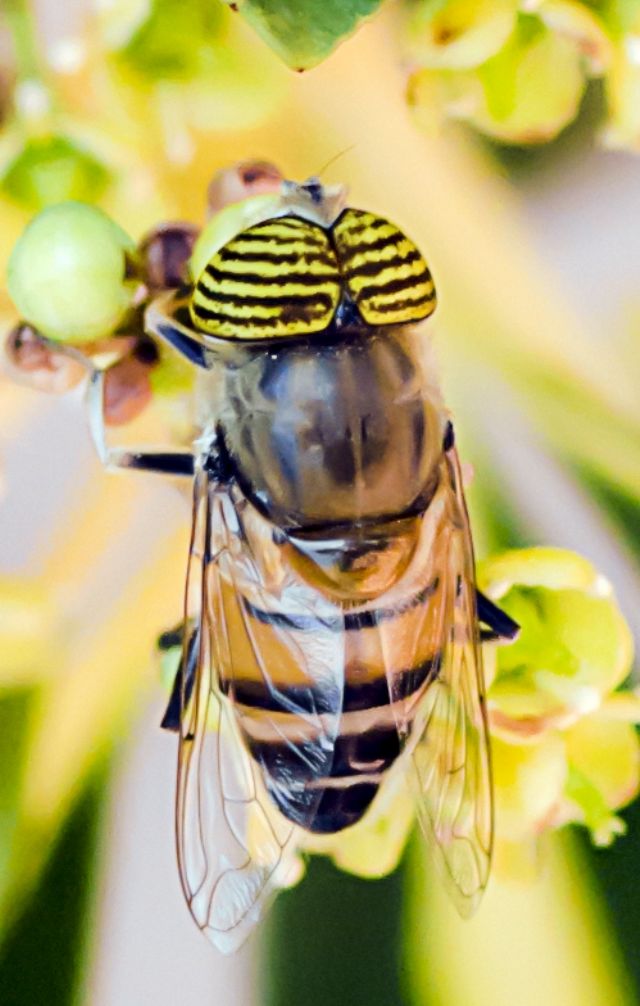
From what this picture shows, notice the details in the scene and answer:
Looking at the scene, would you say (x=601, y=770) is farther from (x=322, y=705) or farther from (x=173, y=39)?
(x=173, y=39)

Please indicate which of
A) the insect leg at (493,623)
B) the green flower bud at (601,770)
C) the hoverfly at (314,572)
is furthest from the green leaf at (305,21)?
the green flower bud at (601,770)

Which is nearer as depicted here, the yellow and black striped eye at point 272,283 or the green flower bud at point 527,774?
the yellow and black striped eye at point 272,283

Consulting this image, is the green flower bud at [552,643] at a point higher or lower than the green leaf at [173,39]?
lower

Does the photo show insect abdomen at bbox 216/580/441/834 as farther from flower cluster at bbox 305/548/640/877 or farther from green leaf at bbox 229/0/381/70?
green leaf at bbox 229/0/381/70

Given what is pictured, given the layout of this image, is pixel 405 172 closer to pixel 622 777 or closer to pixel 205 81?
pixel 205 81

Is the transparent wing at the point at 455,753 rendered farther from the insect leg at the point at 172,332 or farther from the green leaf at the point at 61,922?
the green leaf at the point at 61,922

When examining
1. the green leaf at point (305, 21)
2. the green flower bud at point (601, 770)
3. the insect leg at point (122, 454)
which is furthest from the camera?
the green flower bud at point (601, 770)
